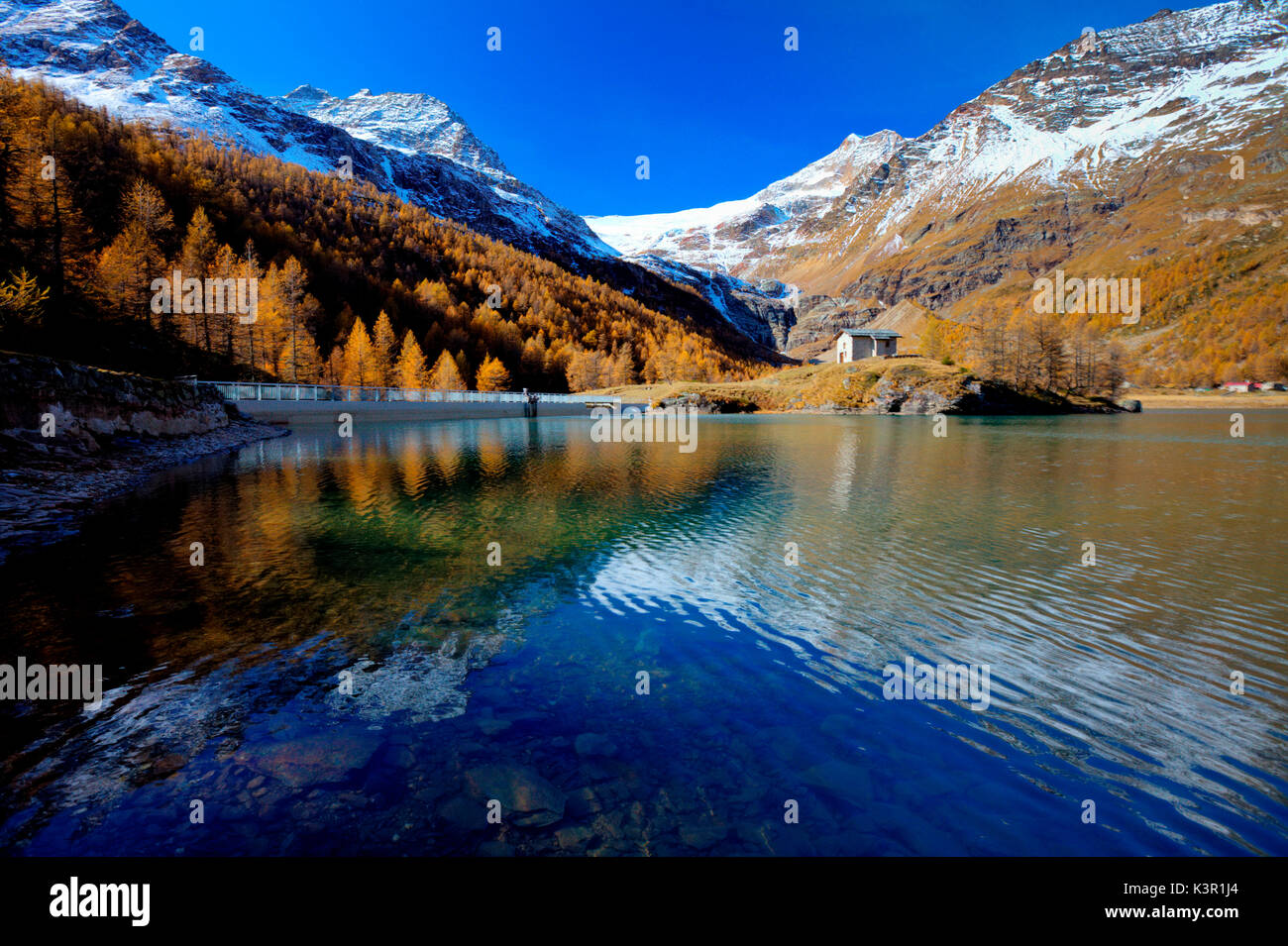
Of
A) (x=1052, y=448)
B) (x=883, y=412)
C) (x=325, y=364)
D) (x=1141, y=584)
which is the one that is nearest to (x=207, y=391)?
(x=1141, y=584)

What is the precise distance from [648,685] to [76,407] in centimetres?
2676

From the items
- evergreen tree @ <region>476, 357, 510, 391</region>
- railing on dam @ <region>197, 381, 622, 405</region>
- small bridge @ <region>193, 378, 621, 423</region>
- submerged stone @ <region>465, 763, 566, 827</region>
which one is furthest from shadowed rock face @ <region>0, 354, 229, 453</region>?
evergreen tree @ <region>476, 357, 510, 391</region>

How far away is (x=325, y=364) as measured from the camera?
101250 millimetres

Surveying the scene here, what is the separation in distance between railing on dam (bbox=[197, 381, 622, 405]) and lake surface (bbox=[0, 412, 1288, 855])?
41.9m

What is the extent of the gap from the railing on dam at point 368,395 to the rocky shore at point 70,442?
20.8 metres

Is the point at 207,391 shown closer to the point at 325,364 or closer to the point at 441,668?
the point at 441,668

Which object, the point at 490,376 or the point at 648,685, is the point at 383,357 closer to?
the point at 490,376

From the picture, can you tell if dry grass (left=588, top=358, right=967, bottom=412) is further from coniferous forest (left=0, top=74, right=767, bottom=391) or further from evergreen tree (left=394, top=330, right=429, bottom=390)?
evergreen tree (left=394, top=330, right=429, bottom=390)

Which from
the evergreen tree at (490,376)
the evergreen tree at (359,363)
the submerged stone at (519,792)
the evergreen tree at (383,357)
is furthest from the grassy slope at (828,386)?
the submerged stone at (519,792)

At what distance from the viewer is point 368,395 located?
68000mm

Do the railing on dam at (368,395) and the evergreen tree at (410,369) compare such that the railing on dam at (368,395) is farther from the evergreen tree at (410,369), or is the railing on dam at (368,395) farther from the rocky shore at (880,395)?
the evergreen tree at (410,369)

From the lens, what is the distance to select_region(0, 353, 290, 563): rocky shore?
15.2 metres
